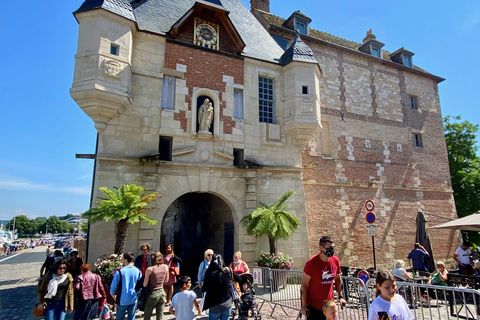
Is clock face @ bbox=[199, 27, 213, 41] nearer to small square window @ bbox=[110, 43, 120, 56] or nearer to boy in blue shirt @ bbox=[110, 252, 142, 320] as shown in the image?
small square window @ bbox=[110, 43, 120, 56]

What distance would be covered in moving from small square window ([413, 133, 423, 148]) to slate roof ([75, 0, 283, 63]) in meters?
10.9

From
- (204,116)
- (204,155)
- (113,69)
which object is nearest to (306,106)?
(204,116)

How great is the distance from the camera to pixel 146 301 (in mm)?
5730

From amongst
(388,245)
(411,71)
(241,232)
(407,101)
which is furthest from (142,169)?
(411,71)

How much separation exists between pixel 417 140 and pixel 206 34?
14.8m

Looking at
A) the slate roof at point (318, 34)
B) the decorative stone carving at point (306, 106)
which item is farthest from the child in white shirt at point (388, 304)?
the slate roof at point (318, 34)

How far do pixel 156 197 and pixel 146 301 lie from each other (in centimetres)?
449

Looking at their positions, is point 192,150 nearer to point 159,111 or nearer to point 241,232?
point 159,111

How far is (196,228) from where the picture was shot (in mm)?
15477

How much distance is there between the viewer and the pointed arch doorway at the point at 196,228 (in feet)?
40.0

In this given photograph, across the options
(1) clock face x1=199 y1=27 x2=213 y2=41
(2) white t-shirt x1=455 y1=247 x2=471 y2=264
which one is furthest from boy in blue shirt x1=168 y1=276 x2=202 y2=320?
Answer: (1) clock face x1=199 y1=27 x2=213 y2=41

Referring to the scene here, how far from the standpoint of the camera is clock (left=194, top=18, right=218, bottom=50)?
12258 millimetres

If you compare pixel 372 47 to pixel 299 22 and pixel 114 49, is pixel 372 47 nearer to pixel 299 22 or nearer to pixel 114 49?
pixel 299 22

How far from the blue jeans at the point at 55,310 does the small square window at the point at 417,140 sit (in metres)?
19.8
